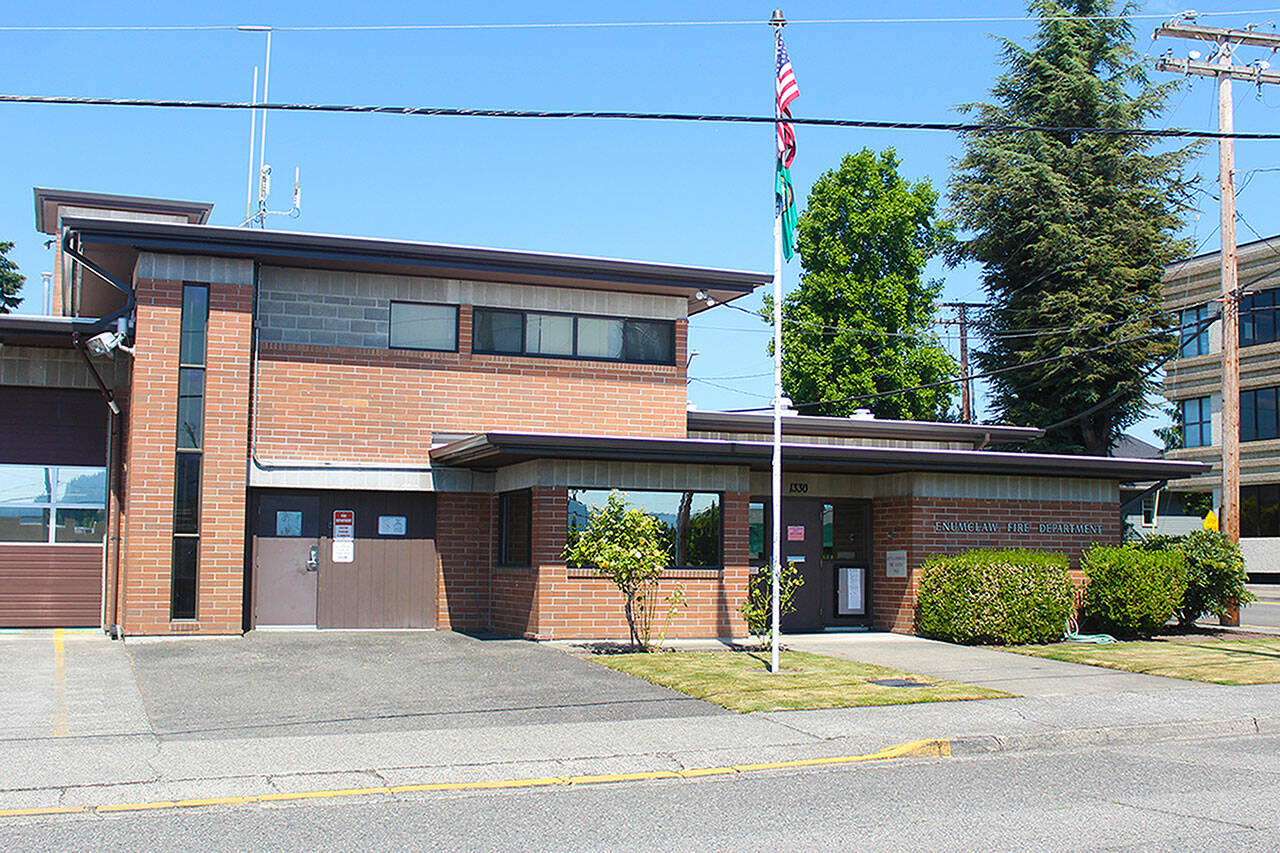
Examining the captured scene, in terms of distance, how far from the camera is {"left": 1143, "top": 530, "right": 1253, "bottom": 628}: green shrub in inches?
798

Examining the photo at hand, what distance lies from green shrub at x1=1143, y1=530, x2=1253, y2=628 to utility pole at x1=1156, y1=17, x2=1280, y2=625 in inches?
62.1

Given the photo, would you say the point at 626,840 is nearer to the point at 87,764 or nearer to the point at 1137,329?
the point at 87,764

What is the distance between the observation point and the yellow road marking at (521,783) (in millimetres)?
7977

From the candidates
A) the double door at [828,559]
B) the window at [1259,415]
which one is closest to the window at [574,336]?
the double door at [828,559]

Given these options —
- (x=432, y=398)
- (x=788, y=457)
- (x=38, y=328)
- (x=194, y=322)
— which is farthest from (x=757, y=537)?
(x=38, y=328)

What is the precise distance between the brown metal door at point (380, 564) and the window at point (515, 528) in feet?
3.87

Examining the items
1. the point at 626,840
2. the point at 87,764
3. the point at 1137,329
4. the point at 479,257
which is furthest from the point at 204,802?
the point at 1137,329

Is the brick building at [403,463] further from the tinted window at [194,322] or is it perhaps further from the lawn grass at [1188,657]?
the lawn grass at [1188,657]

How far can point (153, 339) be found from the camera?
18.3 meters

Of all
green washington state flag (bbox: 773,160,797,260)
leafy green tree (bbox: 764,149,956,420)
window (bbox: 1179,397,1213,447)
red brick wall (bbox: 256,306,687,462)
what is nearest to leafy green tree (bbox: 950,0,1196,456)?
leafy green tree (bbox: 764,149,956,420)

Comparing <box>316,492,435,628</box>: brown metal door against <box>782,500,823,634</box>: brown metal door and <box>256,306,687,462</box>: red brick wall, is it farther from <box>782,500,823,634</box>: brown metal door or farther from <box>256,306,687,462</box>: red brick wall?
<box>782,500,823,634</box>: brown metal door

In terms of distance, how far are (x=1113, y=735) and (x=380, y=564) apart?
12.3 metres

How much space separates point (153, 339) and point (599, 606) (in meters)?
7.94

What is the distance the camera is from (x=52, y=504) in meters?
19.8
